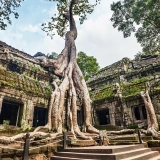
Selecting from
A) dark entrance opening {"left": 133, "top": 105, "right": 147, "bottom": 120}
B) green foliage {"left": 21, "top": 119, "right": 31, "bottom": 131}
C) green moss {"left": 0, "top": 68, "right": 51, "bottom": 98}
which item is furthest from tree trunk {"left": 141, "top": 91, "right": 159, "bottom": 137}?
green foliage {"left": 21, "top": 119, "right": 31, "bottom": 131}

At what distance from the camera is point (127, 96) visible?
10.2 meters

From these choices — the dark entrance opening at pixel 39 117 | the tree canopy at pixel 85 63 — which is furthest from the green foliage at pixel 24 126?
the tree canopy at pixel 85 63

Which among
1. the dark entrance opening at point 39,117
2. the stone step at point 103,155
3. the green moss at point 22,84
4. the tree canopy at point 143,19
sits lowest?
the stone step at point 103,155

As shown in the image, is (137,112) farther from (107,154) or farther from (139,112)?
(107,154)

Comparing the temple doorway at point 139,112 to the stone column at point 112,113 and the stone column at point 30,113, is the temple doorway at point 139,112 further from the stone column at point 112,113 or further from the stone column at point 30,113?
the stone column at point 30,113

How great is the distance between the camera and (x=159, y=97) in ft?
29.3

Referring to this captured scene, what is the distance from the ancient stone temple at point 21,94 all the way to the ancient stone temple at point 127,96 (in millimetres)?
4710

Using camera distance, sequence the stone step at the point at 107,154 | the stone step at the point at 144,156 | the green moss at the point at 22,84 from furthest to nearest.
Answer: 1. the green moss at the point at 22,84
2. the stone step at the point at 144,156
3. the stone step at the point at 107,154

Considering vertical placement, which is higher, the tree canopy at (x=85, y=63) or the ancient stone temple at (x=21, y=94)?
the tree canopy at (x=85, y=63)

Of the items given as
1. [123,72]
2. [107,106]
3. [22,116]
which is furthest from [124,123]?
[22,116]

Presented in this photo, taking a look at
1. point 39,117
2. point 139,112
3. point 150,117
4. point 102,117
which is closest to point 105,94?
point 102,117

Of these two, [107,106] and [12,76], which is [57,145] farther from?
[107,106]

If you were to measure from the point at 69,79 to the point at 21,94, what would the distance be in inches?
125

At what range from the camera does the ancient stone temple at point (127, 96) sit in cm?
954
